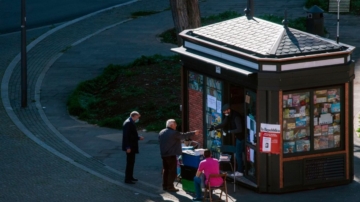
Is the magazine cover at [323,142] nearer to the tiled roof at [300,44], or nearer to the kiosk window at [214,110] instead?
the tiled roof at [300,44]

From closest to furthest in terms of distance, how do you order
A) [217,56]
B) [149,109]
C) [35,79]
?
[217,56]
[149,109]
[35,79]

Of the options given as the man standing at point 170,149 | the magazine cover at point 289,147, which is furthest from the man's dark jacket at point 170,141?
the magazine cover at point 289,147

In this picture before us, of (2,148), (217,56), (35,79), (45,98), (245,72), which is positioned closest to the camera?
(245,72)

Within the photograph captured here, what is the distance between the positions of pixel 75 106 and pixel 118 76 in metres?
2.91

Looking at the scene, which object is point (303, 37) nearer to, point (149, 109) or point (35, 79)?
point (149, 109)

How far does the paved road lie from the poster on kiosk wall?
20.2 m

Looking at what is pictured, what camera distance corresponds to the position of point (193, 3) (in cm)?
2666

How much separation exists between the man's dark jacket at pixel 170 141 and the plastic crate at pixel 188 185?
23.1 inches

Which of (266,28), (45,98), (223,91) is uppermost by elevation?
(266,28)

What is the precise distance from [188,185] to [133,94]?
26.7 ft

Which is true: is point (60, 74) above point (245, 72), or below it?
below

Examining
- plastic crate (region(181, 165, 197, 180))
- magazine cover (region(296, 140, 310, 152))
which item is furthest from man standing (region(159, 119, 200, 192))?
magazine cover (region(296, 140, 310, 152))

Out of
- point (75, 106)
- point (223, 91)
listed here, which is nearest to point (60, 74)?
point (75, 106)

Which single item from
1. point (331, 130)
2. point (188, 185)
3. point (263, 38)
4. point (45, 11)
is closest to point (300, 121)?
point (331, 130)
